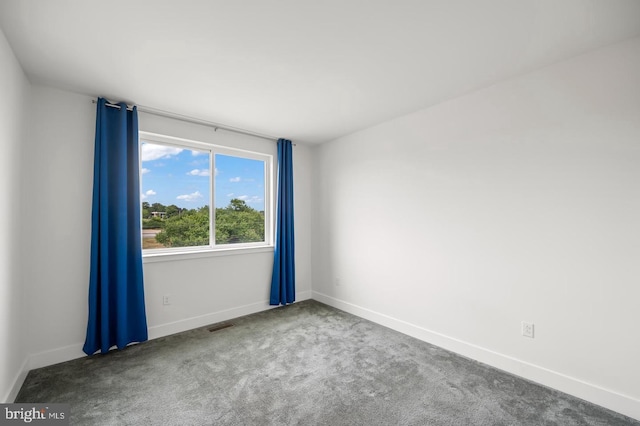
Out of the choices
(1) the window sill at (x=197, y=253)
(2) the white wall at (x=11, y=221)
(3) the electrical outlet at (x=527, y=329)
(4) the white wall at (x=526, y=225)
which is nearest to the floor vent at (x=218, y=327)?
(1) the window sill at (x=197, y=253)

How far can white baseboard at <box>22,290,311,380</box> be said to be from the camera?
2420mm

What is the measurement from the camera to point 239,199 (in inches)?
155

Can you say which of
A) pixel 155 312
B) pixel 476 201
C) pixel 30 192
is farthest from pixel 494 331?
pixel 30 192

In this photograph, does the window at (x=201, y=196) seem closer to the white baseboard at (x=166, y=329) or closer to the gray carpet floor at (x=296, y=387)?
the white baseboard at (x=166, y=329)

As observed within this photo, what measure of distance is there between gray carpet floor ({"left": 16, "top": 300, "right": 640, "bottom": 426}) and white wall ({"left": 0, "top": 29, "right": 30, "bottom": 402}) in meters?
0.28

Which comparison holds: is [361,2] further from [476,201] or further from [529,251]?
[529,251]

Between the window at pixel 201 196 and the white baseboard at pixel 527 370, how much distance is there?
2170mm

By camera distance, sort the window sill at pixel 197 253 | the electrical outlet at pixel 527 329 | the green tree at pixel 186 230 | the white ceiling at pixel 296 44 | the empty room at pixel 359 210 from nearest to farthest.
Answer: the white ceiling at pixel 296 44 → the empty room at pixel 359 210 → the electrical outlet at pixel 527 329 → the window sill at pixel 197 253 → the green tree at pixel 186 230

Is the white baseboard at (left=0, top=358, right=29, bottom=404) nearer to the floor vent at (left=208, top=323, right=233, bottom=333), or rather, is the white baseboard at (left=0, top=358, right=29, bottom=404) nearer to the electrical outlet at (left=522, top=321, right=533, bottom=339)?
the floor vent at (left=208, top=323, right=233, bottom=333)

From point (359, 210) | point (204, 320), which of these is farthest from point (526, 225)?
point (204, 320)

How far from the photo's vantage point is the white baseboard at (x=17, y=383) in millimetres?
1921

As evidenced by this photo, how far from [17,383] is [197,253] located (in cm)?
169

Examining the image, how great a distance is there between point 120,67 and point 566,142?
345cm

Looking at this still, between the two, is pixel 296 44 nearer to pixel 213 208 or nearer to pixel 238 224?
pixel 213 208
